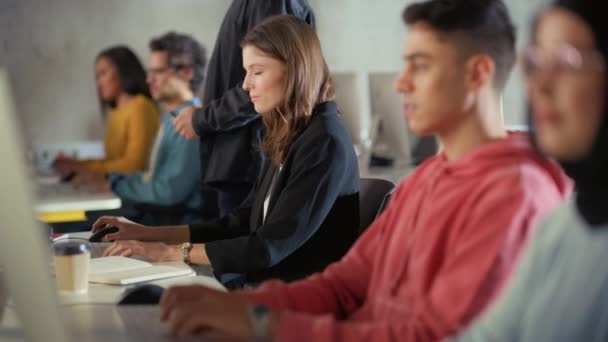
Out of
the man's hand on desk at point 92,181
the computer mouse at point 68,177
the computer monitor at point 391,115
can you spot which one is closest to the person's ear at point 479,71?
the computer monitor at point 391,115

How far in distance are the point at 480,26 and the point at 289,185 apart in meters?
0.84

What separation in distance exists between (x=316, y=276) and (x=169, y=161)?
2581 millimetres

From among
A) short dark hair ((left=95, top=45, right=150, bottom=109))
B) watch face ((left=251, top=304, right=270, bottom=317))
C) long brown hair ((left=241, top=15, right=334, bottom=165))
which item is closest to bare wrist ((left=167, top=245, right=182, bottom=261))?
long brown hair ((left=241, top=15, right=334, bottom=165))

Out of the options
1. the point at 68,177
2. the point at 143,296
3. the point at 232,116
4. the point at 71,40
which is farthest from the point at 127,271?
the point at 71,40

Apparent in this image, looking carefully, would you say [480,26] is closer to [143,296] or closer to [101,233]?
[143,296]

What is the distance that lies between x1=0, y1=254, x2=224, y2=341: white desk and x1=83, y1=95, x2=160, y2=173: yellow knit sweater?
2940 millimetres

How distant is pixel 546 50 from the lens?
37.1 inches

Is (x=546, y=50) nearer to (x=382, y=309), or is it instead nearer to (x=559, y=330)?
(x=559, y=330)

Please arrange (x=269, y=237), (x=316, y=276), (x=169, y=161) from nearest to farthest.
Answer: (x=316, y=276) → (x=269, y=237) → (x=169, y=161)

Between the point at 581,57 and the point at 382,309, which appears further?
the point at 382,309

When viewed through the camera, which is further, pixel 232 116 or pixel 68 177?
pixel 68 177

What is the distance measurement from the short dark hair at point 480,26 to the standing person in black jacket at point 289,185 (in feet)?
2.55

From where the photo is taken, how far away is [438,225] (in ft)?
3.84

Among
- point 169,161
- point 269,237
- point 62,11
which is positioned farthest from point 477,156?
point 62,11
